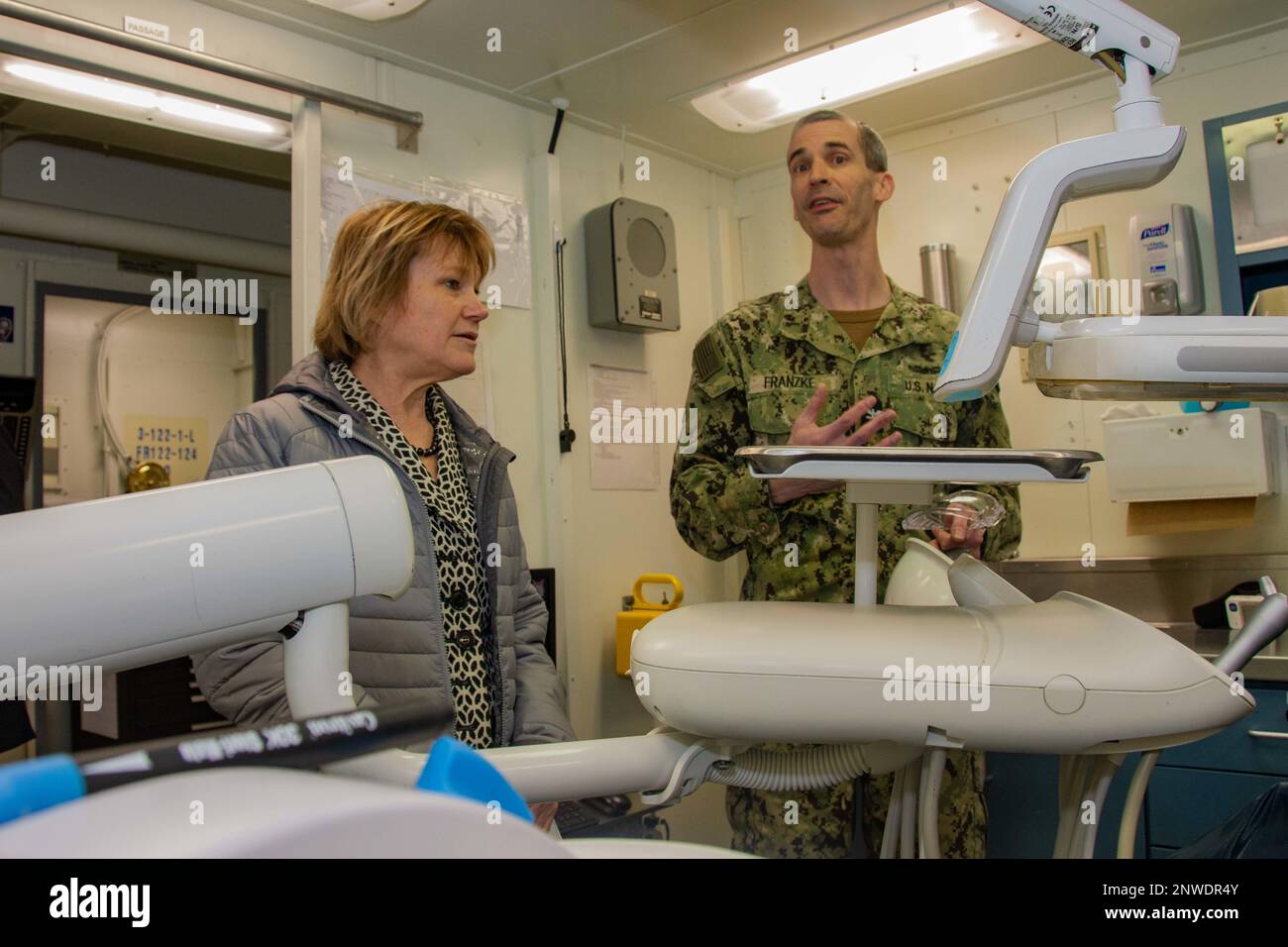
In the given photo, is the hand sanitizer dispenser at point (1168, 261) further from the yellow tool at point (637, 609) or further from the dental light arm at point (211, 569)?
the dental light arm at point (211, 569)

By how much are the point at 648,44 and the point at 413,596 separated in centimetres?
198

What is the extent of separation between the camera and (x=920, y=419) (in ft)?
5.32

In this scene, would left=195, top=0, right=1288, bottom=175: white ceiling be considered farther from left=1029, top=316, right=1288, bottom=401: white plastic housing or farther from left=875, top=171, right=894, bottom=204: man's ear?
left=1029, top=316, right=1288, bottom=401: white plastic housing

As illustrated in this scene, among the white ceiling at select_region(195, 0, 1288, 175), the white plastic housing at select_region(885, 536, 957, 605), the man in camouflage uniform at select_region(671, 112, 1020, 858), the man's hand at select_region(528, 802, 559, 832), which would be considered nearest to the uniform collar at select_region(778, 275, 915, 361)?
the man in camouflage uniform at select_region(671, 112, 1020, 858)

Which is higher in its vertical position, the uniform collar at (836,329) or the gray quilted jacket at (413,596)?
the uniform collar at (836,329)

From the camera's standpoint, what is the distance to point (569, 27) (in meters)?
2.60

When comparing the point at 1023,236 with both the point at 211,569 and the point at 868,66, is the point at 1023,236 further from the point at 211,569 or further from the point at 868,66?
the point at 868,66

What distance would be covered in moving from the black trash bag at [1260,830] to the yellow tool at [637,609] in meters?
2.38

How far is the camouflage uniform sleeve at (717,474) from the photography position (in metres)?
1.42

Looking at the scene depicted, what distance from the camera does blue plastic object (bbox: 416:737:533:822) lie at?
0.32 metres

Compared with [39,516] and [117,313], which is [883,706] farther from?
[117,313]

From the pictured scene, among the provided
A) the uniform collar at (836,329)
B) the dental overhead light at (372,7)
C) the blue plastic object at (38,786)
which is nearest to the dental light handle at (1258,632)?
the blue plastic object at (38,786)

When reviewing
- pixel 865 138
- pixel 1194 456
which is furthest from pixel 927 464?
pixel 1194 456

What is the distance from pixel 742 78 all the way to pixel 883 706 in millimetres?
A: 2507
